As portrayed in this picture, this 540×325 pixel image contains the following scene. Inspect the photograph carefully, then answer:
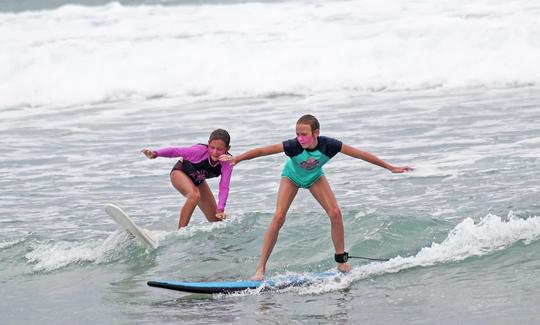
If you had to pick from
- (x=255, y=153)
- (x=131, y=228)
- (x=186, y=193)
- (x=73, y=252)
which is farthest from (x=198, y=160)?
(x=255, y=153)

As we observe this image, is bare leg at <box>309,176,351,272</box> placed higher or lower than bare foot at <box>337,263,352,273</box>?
higher

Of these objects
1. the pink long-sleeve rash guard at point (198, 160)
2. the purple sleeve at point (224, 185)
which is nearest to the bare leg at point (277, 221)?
the purple sleeve at point (224, 185)

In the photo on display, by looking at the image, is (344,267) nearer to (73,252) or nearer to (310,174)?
(310,174)

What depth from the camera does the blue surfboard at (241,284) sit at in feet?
27.0

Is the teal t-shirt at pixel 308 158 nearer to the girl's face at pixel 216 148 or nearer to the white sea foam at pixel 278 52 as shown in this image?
the girl's face at pixel 216 148

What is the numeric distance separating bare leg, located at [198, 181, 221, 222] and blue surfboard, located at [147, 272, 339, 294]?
7.39ft

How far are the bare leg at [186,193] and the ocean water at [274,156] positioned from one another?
17 cm

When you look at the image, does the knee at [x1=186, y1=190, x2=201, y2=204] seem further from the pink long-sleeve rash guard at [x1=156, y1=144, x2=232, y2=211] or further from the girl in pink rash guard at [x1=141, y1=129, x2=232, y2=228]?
the pink long-sleeve rash guard at [x1=156, y1=144, x2=232, y2=211]

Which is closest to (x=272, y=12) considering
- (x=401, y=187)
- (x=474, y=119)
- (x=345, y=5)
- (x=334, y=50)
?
(x=345, y=5)

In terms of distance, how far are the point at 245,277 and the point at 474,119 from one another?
8.16m

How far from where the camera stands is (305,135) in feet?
27.7

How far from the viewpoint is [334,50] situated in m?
23.8

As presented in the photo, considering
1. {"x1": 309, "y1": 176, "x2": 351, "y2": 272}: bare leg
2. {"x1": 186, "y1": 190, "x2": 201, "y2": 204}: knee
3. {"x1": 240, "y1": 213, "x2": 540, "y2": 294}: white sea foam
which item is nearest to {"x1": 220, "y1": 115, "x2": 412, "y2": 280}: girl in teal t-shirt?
{"x1": 309, "y1": 176, "x2": 351, "y2": 272}: bare leg

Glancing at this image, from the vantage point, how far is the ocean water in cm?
826
